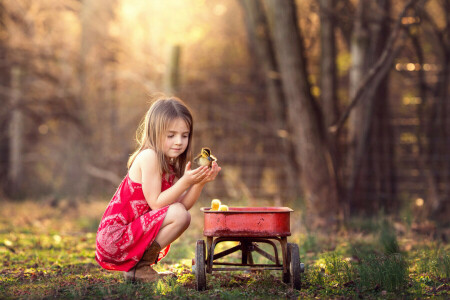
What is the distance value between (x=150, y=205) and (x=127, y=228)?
0.77 ft

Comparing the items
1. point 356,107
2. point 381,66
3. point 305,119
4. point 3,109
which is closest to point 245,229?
point 381,66

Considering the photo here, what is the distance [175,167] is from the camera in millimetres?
4352

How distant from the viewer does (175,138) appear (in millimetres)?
4105

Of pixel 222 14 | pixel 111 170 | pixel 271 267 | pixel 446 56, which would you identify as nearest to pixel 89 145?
pixel 111 170

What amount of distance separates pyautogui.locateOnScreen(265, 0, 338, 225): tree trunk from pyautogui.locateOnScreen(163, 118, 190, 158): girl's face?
3.60 metres

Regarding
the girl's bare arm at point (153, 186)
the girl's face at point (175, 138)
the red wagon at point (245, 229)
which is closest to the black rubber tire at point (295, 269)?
the red wagon at point (245, 229)

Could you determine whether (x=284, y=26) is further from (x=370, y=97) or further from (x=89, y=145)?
(x=89, y=145)

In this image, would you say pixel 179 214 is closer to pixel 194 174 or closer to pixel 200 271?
pixel 194 174

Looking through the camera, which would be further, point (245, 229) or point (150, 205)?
point (150, 205)

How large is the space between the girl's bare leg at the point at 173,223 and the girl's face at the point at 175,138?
0.39 metres

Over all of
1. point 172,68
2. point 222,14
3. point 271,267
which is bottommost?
point 271,267

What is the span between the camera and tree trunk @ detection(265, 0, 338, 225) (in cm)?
743

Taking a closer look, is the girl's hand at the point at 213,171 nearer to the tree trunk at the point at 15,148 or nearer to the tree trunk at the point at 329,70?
the tree trunk at the point at 329,70

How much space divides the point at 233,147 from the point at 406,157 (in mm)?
2915
